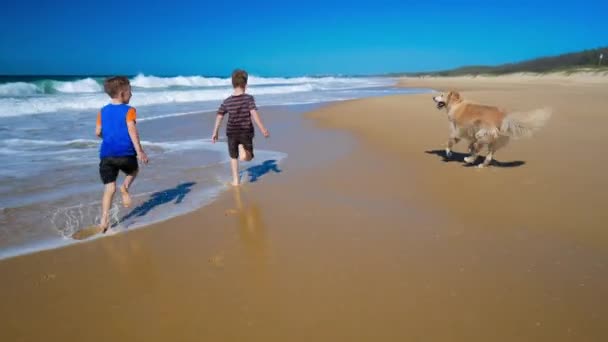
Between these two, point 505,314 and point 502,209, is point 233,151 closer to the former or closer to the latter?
point 502,209

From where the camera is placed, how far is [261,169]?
20.5ft

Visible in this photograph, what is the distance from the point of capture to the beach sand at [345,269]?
87.7 inches

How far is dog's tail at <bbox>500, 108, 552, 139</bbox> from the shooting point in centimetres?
602

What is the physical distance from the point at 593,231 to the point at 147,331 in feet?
13.1

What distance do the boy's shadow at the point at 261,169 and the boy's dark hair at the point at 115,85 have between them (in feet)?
7.50

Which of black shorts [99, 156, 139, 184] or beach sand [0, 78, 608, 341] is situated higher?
black shorts [99, 156, 139, 184]

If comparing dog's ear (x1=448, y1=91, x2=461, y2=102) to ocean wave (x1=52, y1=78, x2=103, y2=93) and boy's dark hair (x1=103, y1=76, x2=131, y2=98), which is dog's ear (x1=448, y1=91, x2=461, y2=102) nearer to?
boy's dark hair (x1=103, y1=76, x2=131, y2=98)

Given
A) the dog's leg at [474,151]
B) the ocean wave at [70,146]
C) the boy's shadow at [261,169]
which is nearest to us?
the boy's shadow at [261,169]

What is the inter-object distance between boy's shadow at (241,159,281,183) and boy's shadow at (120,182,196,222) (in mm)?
945

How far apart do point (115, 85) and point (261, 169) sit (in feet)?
9.44

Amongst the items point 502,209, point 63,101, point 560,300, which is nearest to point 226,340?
point 560,300

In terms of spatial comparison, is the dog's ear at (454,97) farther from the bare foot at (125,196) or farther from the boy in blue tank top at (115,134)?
the bare foot at (125,196)

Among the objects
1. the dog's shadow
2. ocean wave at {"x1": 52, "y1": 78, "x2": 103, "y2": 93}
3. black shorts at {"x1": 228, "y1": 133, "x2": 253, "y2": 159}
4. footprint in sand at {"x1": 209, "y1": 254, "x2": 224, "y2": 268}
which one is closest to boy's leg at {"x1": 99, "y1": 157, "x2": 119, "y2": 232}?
footprint in sand at {"x1": 209, "y1": 254, "x2": 224, "y2": 268}

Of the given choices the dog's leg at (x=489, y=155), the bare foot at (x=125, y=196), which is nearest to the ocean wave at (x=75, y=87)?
the bare foot at (x=125, y=196)
